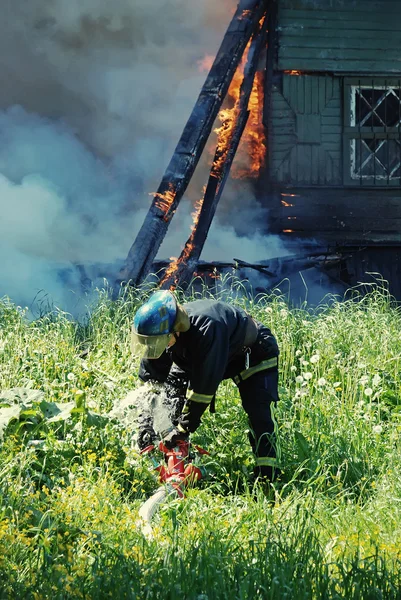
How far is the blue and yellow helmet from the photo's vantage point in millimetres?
4762

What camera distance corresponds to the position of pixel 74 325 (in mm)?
8219

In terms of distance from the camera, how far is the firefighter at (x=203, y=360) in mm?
4816


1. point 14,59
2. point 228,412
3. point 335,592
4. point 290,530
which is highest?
point 14,59

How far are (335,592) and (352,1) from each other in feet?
35.0

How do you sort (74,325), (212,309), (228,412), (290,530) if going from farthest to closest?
(74,325), (228,412), (212,309), (290,530)

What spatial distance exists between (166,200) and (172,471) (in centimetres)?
596

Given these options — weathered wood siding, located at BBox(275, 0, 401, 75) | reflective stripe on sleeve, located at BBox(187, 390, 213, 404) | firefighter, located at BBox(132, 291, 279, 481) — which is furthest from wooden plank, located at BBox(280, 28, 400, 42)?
reflective stripe on sleeve, located at BBox(187, 390, 213, 404)

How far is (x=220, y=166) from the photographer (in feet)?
37.0

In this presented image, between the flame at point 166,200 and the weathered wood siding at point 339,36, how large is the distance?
2888 mm

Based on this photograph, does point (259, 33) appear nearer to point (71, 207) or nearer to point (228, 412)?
point (71, 207)

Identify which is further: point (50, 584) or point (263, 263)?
point (263, 263)

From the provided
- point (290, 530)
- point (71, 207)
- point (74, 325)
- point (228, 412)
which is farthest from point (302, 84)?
point (290, 530)

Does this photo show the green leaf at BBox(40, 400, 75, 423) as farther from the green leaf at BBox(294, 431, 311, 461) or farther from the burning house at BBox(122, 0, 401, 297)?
the burning house at BBox(122, 0, 401, 297)

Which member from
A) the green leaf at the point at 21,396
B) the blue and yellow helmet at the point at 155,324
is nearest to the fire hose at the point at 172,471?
the blue and yellow helmet at the point at 155,324
